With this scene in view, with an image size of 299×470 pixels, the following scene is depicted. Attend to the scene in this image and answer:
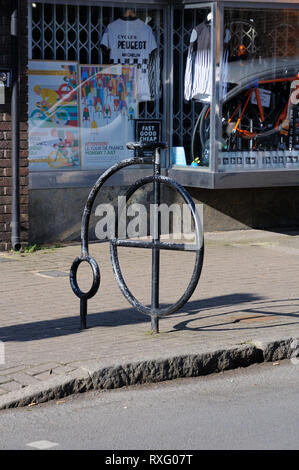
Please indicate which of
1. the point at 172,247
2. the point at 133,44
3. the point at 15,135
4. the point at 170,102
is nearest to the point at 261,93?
the point at 170,102

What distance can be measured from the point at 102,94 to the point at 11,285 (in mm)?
3926

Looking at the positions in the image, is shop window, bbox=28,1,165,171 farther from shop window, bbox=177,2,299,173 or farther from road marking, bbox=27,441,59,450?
road marking, bbox=27,441,59,450

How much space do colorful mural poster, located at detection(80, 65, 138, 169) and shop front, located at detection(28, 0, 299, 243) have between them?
15mm

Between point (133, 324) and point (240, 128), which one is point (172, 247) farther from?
point (240, 128)

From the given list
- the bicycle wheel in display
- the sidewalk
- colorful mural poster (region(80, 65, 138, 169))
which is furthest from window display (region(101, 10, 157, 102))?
the sidewalk

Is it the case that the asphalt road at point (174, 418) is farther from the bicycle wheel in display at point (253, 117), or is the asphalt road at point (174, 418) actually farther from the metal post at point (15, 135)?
the bicycle wheel in display at point (253, 117)

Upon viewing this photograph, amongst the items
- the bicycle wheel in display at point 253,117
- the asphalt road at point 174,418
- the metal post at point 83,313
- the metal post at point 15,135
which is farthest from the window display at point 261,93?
the asphalt road at point 174,418

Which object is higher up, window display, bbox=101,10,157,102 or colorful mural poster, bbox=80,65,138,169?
window display, bbox=101,10,157,102

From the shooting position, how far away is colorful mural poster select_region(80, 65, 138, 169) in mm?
11859

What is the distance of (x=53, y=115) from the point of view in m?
11.5

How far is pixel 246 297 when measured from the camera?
8453mm
